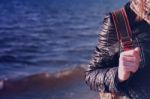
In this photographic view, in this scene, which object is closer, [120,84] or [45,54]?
[120,84]

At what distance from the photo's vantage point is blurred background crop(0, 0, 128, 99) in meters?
8.95

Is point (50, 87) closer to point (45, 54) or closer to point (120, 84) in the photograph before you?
Answer: point (45, 54)

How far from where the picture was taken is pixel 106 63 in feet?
9.48

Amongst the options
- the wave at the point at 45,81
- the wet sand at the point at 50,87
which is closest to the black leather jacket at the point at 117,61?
the wet sand at the point at 50,87

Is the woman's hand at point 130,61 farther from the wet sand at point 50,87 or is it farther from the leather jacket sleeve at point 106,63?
the wet sand at point 50,87

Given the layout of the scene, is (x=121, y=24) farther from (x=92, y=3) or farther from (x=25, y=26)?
(x=92, y=3)

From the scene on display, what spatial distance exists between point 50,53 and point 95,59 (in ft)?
32.1

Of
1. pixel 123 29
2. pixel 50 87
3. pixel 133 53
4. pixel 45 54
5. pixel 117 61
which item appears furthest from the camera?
pixel 45 54

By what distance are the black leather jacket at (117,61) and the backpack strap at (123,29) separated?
41 millimetres

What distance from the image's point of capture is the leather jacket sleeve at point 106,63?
280 centimetres

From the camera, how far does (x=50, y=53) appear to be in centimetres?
1266

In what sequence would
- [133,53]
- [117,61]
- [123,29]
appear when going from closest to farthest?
[133,53], [123,29], [117,61]

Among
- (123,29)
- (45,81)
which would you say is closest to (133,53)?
(123,29)

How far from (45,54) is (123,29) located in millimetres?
10031
